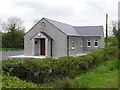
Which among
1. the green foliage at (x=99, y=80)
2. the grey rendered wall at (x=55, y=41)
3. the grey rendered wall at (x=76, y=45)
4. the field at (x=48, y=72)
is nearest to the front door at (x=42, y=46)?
the grey rendered wall at (x=55, y=41)

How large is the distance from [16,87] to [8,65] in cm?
364

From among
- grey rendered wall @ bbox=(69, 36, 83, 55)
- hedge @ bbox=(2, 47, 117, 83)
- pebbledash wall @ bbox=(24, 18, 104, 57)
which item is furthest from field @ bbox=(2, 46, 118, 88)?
grey rendered wall @ bbox=(69, 36, 83, 55)

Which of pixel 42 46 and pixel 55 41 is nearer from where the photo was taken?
pixel 55 41

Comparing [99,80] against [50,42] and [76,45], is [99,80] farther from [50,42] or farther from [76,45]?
[76,45]

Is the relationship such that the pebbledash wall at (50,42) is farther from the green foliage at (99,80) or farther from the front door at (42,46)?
the green foliage at (99,80)

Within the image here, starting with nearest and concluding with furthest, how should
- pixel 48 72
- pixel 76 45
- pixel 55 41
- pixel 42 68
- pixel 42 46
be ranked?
pixel 42 68
pixel 48 72
pixel 55 41
pixel 42 46
pixel 76 45

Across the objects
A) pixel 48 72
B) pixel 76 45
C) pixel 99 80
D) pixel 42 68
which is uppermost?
pixel 76 45

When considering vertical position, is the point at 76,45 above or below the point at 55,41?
below

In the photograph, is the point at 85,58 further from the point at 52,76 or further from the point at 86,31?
the point at 86,31

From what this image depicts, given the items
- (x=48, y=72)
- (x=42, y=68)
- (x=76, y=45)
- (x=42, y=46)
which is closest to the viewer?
(x=42, y=68)

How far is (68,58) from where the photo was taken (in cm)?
1295

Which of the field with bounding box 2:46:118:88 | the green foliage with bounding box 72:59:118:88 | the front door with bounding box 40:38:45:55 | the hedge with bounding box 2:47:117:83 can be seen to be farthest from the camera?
the front door with bounding box 40:38:45:55

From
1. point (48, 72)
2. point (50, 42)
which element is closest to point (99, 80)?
point (48, 72)

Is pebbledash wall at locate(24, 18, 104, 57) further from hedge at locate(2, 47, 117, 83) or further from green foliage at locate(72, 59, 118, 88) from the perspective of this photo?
hedge at locate(2, 47, 117, 83)
